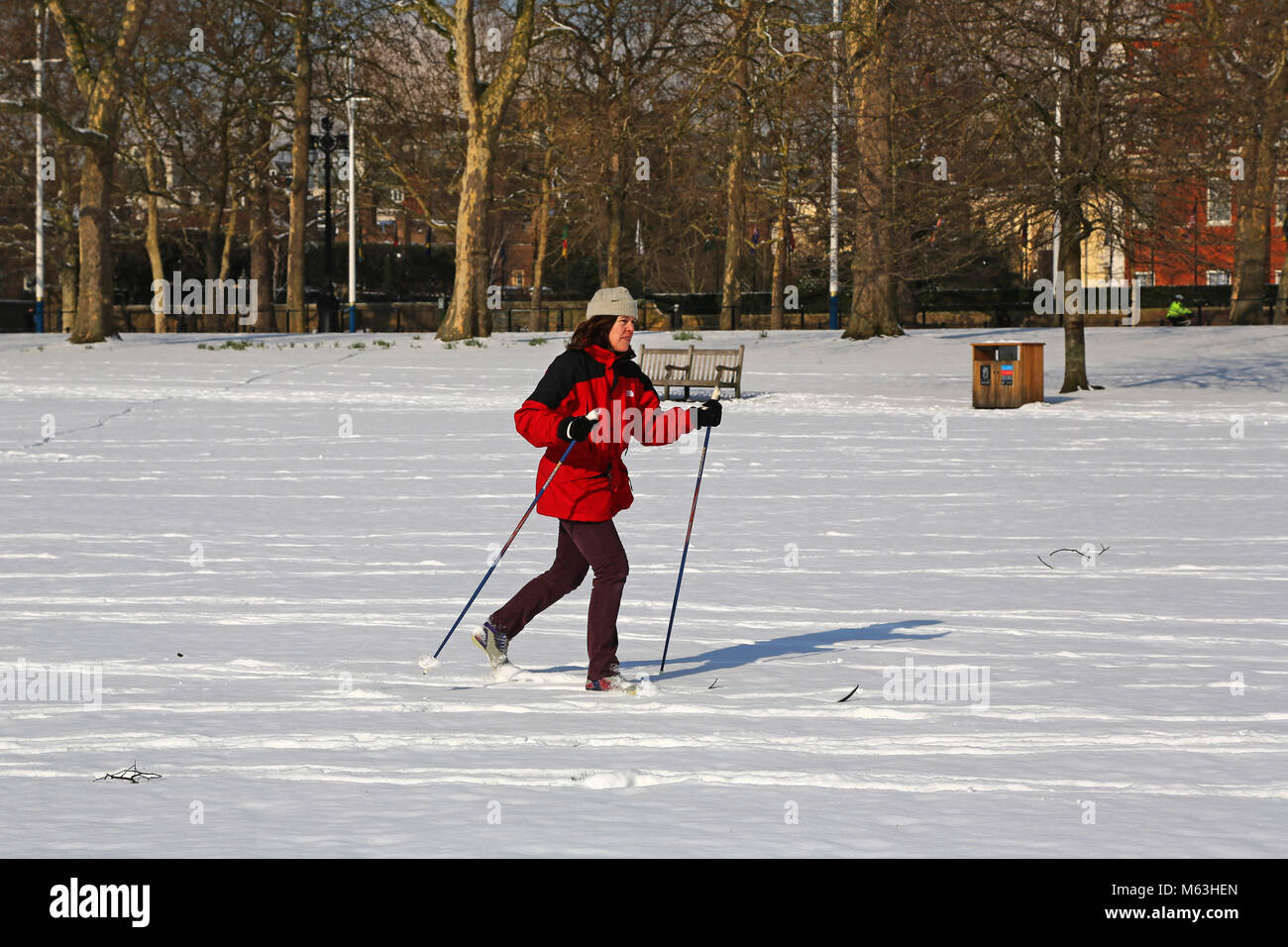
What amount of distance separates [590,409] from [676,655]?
1616 mm

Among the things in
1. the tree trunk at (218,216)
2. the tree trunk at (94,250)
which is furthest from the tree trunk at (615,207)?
the tree trunk at (94,250)

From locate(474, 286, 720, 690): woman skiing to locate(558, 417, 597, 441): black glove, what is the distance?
9 cm

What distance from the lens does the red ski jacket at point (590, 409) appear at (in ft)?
22.5

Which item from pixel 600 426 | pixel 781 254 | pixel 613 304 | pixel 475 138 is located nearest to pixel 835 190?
pixel 475 138

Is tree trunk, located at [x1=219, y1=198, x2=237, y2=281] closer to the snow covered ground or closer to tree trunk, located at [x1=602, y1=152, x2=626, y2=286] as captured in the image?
tree trunk, located at [x1=602, y1=152, x2=626, y2=286]

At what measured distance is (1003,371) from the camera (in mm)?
23844

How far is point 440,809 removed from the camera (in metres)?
5.35

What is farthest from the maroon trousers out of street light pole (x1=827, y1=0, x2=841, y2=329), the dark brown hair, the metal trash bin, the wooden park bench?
street light pole (x1=827, y1=0, x2=841, y2=329)

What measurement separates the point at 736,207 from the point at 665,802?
127ft

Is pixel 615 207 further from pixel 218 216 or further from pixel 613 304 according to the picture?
pixel 613 304

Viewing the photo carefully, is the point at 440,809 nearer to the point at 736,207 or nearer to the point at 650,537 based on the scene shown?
the point at 650,537

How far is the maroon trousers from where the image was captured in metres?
6.95

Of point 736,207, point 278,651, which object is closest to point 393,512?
point 278,651
